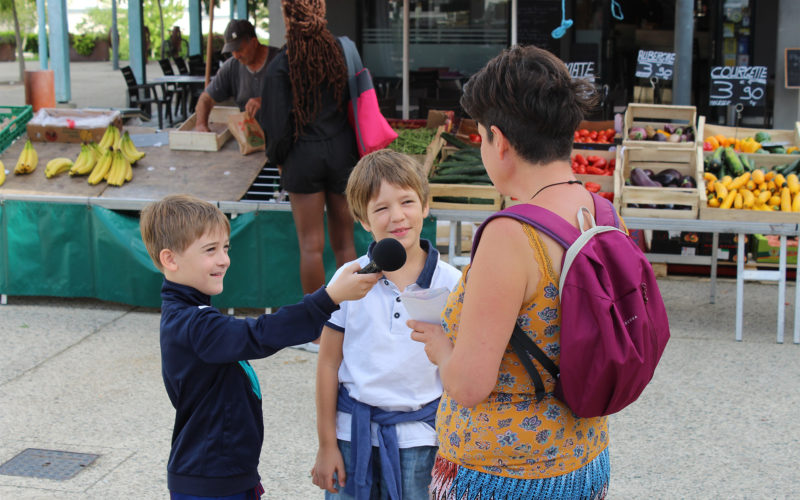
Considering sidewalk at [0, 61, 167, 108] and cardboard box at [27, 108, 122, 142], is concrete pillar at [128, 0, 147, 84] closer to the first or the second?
sidewalk at [0, 61, 167, 108]

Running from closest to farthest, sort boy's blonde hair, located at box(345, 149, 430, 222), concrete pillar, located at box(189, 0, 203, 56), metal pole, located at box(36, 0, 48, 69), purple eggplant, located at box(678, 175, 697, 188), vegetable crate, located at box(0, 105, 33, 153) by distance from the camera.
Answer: boy's blonde hair, located at box(345, 149, 430, 222), purple eggplant, located at box(678, 175, 697, 188), vegetable crate, located at box(0, 105, 33, 153), metal pole, located at box(36, 0, 48, 69), concrete pillar, located at box(189, 0, 203, 56)

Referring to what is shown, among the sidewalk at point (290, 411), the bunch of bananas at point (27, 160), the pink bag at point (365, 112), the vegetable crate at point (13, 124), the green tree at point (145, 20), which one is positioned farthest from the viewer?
the green tree at point (145, 20)

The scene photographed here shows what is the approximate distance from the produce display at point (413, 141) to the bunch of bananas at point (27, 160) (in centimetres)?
290

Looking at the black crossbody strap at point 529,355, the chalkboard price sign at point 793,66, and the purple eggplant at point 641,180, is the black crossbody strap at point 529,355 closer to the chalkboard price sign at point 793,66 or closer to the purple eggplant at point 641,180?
the purple eggplant at point 641,180

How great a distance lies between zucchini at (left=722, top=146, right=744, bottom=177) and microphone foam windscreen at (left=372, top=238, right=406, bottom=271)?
542 cm

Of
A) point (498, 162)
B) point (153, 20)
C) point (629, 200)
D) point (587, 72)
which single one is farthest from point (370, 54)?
point (153, 20)

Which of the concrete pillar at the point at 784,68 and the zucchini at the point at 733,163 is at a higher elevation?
the concrete pillar at the point at 784,68

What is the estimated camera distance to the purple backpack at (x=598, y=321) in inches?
67.0

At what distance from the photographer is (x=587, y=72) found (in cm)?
815

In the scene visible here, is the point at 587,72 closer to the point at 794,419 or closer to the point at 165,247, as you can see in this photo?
the point at 794,419

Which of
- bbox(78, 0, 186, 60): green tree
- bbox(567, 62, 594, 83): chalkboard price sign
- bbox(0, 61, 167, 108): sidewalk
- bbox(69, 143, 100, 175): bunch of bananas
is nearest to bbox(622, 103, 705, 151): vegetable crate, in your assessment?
bbox(567, 62, 594, 83): chalkboard price sign

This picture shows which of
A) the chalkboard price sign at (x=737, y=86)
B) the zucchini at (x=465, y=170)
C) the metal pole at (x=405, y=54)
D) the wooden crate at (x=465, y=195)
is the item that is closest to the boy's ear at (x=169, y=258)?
the wooden crate at (x=465, y=195)

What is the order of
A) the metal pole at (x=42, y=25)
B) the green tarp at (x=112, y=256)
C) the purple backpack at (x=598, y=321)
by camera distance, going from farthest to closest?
the metal pole at (x=42, y=25) → the green tarp at (x=112, y=256) → the purple backpack at (x=598, y=321)

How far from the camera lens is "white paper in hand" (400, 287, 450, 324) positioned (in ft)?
6.36
